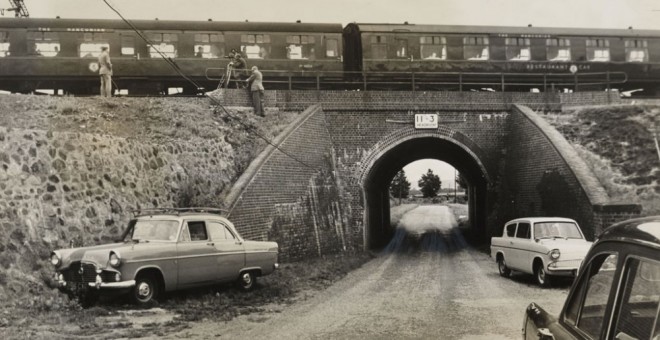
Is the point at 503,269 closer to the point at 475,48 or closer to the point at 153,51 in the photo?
the point at 475,48

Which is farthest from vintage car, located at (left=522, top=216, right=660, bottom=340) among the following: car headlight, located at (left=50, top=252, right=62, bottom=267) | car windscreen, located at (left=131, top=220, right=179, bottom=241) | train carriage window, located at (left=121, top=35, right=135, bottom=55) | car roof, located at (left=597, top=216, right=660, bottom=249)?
train carriage window, located at (left=121, top=35, right=135, bottom=55)

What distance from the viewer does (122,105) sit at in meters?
17.5

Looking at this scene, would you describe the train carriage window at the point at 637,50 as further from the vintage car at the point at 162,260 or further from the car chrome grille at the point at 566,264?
the vintage car at the point at 162,260

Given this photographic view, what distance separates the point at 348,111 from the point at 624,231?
18994 mm

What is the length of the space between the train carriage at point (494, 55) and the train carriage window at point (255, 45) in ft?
11.8

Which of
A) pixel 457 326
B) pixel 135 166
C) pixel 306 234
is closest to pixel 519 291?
pixel 457 326

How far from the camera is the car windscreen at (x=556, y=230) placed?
40.2 ft

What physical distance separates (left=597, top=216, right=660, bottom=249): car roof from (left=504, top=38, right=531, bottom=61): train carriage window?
79.3 ft

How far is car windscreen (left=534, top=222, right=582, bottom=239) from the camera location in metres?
12.2

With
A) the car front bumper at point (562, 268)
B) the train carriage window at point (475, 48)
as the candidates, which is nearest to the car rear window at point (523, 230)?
the car front bumper at point (562, 268)

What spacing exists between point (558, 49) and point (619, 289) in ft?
83.8

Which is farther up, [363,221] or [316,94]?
[316,94]

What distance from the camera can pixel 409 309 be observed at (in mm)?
9281

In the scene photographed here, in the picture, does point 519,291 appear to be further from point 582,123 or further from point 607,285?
point 582,123
